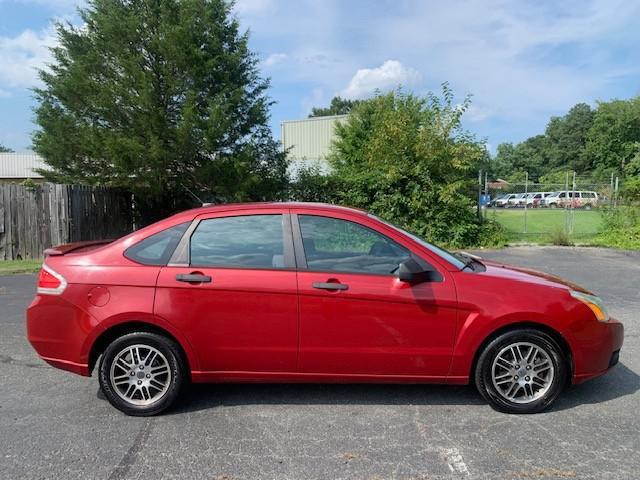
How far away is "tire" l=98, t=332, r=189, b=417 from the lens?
3838 mm

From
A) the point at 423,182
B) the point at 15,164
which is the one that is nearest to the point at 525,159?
the point at 15,164

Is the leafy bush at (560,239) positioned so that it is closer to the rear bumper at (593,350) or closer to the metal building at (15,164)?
the rear bumper at (593,350)

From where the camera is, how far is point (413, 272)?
12.1ft

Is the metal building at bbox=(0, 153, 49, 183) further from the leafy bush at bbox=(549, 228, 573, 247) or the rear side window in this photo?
the rear side window

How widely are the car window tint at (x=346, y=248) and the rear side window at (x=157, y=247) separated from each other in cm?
100

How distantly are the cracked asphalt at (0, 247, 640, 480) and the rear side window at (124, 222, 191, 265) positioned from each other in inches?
47.7

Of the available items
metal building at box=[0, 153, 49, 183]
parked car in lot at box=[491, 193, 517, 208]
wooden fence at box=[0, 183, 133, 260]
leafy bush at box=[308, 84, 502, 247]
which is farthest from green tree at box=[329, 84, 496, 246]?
metal building at box=[0, 153, 49, 183]

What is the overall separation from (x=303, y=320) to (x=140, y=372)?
4.35 feet

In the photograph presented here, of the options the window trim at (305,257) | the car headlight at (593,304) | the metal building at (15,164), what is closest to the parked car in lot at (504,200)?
the metal building at (15,164)

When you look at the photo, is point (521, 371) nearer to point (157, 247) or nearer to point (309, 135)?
point (157, 247)

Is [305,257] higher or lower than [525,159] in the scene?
lower

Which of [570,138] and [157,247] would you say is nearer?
[157,247]

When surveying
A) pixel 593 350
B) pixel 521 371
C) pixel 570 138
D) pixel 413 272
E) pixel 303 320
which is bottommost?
pixel 521 371

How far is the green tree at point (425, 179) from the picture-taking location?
14.7 meters
